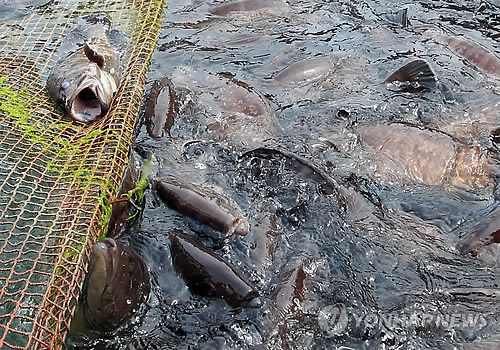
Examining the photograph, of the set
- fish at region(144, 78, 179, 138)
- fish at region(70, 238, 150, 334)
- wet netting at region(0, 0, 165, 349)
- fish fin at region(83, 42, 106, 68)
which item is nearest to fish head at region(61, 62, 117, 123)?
wet netting at region(0, 0, 165, 349)

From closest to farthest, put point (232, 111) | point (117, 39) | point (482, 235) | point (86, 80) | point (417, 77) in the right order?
point (482, 235), point (86, 80), point (232, 111), point (417, 77), point (117, 39)

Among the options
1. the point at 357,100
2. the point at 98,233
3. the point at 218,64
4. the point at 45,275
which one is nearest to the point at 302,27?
the point at 218,64

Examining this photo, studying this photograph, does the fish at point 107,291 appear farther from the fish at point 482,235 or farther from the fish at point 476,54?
the fish at point 476,54

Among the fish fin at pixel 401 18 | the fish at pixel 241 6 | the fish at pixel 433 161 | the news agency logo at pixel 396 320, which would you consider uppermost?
the fish at pixel 241 6

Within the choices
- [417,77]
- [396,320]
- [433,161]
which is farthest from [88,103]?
[417,77]

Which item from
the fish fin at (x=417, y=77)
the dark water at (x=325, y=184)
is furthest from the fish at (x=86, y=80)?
the fish fin at (x=417, y=77)

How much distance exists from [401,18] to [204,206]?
469cm

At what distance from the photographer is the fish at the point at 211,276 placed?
11.6 ft

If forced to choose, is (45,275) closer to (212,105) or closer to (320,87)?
(212,105)

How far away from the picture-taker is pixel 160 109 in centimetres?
523

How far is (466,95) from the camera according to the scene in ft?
19.4

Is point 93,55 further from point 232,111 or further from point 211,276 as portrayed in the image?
A: point 211,276

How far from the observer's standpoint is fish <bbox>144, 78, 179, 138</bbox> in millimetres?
5141

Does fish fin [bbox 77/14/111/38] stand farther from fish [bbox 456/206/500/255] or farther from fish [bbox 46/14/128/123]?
fish [bbox 456/206/500/255]
